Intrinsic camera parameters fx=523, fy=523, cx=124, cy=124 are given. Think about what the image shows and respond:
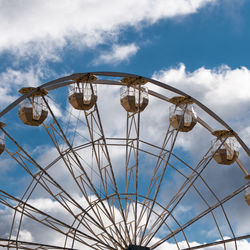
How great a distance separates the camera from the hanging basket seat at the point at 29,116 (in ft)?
87.5

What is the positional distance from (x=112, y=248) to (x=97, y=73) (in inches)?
353

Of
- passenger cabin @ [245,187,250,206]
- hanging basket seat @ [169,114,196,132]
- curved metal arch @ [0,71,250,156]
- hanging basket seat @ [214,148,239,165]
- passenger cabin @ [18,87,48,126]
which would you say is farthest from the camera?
hanging basket seat @ [214,148,239,165]

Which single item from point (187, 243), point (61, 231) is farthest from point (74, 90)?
point (187, 243)

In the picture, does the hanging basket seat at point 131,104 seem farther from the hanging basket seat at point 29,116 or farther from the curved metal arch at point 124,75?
the hanging basket seat at point 29,116

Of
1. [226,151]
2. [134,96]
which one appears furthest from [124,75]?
[226,151]

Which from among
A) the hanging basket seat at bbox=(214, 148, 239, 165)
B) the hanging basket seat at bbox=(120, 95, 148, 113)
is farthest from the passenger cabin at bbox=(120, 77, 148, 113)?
the hanging basket seat at bbox=(214, 148, 239, 165)

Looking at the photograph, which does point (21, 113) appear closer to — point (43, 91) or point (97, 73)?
point (43, 91)

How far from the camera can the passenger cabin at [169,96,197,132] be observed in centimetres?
2855

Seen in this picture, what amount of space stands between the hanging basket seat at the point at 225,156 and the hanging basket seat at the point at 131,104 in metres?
6.33

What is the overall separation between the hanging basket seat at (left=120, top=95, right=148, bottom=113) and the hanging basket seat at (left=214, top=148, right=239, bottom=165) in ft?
20.8

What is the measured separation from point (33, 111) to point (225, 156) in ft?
39.0

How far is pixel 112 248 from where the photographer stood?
88.0 ft

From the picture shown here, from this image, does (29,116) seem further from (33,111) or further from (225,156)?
(225,156)

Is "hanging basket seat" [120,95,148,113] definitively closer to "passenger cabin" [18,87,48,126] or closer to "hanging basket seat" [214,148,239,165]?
"passenger cabin" [18,87,48,126]
